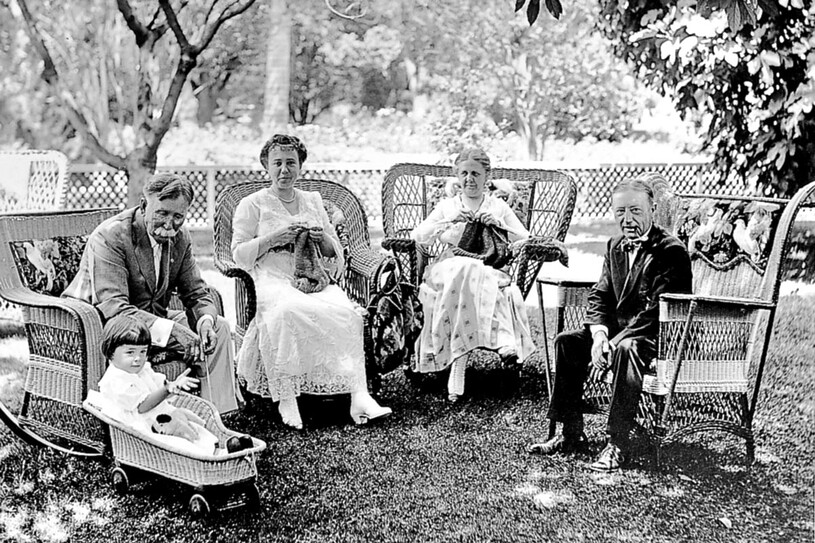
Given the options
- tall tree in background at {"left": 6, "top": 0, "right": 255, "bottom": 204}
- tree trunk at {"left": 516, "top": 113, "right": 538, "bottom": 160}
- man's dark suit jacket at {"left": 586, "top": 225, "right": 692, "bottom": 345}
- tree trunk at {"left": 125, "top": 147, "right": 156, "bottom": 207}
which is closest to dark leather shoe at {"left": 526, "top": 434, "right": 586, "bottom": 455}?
man's dark suit jacket at {"left": 586, "top": 225, "right": 692, "bottom": 345}

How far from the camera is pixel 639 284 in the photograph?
9.64ft

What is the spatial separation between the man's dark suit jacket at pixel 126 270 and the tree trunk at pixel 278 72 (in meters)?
7.01

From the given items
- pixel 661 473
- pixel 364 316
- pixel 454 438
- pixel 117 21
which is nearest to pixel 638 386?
pixel 661 473

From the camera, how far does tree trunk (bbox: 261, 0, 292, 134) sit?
391 inches

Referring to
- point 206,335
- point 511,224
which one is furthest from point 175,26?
point 206,335

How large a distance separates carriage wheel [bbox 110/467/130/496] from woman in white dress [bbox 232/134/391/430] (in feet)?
2.47

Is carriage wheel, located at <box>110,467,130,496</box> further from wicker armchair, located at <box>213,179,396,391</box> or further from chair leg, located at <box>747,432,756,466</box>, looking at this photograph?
chair leg, located at <box>747,432,756,466</box>

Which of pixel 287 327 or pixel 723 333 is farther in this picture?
pixel 287 327

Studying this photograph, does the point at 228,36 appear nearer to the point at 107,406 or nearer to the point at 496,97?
the point at 496,97

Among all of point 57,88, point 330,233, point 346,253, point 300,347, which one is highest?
point 57,88

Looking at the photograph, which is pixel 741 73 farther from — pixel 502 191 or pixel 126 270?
pixel 126 270

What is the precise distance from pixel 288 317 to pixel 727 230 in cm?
153

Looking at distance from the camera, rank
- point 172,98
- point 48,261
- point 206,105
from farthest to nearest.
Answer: point 206,105 → point 172,98 → point 48,261

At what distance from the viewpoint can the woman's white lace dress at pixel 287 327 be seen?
3467 millimetres
